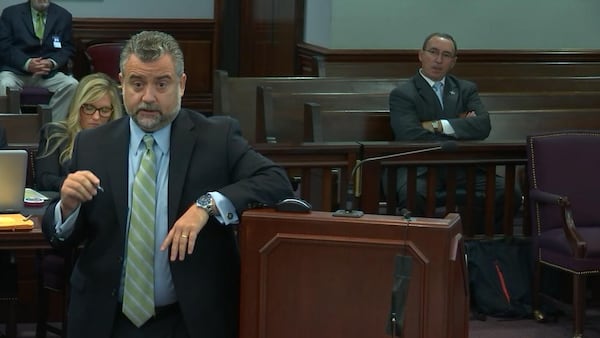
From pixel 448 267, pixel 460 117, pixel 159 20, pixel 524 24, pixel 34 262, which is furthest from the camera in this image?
pixel 159 20

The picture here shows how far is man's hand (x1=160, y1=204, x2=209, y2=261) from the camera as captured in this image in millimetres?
2371

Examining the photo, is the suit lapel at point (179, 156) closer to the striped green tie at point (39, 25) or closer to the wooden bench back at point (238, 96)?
the wooden bench back at point (238, 96)

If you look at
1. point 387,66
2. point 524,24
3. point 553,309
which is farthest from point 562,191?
point 524,24

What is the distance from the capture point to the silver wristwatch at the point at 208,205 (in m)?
2.45

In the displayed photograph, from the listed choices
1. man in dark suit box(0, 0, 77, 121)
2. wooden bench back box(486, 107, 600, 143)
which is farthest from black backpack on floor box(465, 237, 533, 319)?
man in dark suit box(0, 0, 77, 121)

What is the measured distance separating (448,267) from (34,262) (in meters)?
2.96

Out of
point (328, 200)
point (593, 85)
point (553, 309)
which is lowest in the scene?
point (553, 309)

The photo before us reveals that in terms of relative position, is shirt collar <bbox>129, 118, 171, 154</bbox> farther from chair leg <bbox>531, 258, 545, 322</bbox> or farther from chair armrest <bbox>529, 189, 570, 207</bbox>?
chair leg <bbox>531, 258, 545, 322</bbox>

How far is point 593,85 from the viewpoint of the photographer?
8.41 m

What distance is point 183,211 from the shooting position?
2.51m

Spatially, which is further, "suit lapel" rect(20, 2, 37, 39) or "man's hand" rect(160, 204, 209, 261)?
"suit lapel" rect(20, 2, 37, 39)

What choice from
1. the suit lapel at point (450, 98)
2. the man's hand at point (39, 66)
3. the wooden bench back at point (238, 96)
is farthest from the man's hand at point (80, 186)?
the man's hand at point (39, 66)

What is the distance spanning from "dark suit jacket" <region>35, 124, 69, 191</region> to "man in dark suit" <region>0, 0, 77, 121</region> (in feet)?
15.6

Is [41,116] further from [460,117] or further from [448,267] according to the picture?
[448,267]
